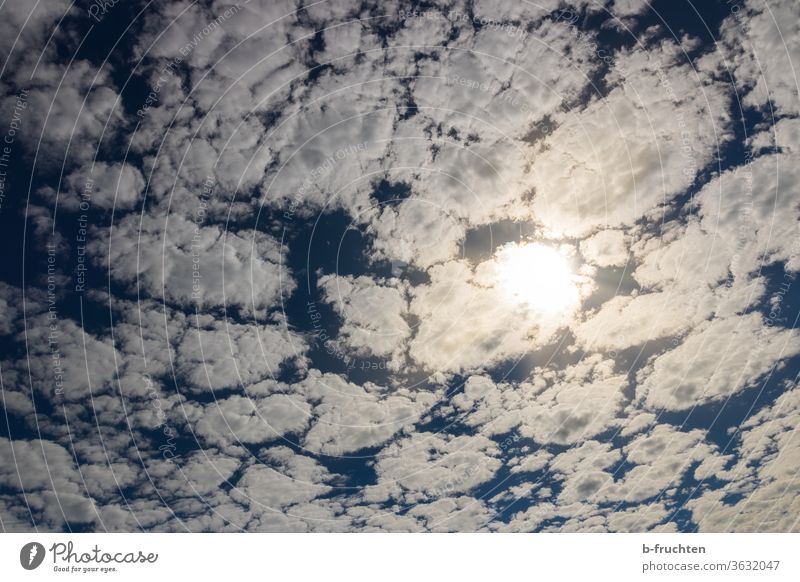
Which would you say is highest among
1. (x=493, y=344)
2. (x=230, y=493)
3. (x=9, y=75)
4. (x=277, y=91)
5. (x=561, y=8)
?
(x=561, y=8)

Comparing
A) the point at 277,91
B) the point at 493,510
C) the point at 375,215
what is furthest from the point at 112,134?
the point at 493,510

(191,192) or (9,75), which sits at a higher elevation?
(9,75)

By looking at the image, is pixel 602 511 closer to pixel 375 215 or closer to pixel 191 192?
pixel 375 215

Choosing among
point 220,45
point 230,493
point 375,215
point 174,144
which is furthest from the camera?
point 230,493

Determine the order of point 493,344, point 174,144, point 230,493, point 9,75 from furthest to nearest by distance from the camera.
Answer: point 230,493
point 493,344
point 174,144
point 9,75
